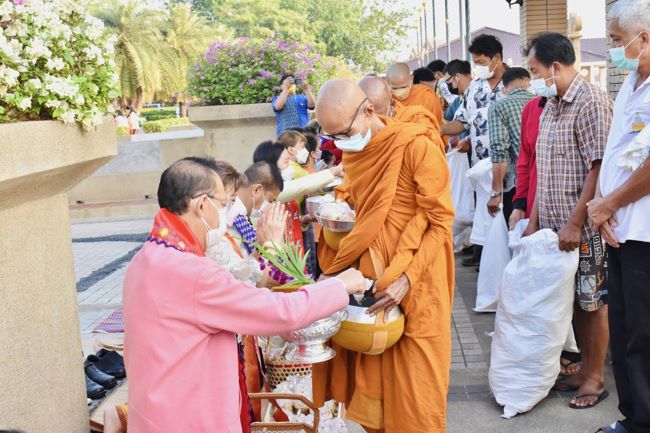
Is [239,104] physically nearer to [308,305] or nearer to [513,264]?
[513,264]

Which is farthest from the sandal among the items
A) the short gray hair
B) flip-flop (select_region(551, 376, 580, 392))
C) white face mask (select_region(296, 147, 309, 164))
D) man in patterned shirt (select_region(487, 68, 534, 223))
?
white face mask (select_region(296, 147, 309, 164))

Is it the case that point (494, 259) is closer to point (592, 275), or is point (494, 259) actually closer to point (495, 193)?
point (495, 193)

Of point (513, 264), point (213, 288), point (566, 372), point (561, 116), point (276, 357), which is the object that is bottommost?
point (566, 372)

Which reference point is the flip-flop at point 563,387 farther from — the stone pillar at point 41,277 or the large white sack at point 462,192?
the large white sack at point 462,192

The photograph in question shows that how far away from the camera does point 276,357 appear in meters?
4.20

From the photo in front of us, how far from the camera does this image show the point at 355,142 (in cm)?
345

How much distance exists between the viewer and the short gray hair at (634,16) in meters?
3.59

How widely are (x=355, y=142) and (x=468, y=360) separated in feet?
8.26

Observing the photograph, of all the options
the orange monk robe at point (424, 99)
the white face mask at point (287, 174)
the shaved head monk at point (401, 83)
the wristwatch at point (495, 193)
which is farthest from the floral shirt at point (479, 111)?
the white face mask at point (287, 174)

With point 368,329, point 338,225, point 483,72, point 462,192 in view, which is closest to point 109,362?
point 338,225

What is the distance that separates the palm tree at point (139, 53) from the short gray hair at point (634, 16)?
33325 millimetres

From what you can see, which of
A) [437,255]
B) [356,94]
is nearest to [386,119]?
[356,94]

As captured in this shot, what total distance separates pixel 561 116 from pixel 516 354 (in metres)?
1.38

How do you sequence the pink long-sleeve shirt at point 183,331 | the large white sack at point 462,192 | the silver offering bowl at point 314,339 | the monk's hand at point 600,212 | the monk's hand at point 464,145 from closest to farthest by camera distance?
the pink long-sleeve shirt at point 183,331 < the silver offering bowl at point 314,339 < the monk's hand at point 600,212 < the monk's hand at point 464,145 < the large white sack at point 462,192
